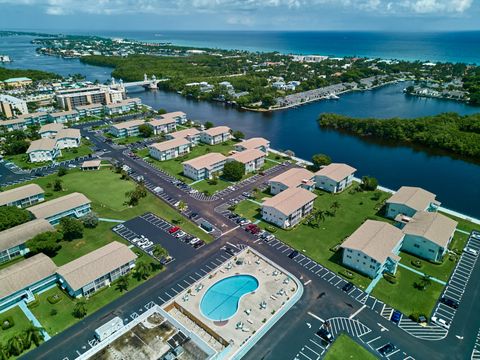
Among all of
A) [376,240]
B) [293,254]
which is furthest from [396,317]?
[293,254]

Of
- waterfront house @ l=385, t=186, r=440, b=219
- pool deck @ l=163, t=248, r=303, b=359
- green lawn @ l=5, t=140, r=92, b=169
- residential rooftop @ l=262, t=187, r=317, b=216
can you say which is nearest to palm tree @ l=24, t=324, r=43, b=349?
pool deck @ l=163, t=248, r=303, b=359

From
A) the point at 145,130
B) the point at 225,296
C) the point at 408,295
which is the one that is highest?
the point at 145,130

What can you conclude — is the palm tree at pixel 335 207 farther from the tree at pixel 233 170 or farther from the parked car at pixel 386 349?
the parked car at pixel 386 349

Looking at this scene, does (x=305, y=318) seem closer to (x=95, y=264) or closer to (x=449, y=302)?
(x=449, y=302)

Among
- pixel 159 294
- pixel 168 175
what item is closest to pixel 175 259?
pixel 159 294

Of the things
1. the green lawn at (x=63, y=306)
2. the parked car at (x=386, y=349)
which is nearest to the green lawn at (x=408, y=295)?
the parked car at (x=386, y=349)

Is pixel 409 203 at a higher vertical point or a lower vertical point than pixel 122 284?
higher
